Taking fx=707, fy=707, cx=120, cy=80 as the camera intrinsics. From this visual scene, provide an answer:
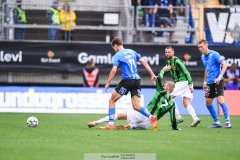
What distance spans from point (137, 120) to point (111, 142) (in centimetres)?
372

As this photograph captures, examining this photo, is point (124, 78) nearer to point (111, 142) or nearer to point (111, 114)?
point (111, 114)

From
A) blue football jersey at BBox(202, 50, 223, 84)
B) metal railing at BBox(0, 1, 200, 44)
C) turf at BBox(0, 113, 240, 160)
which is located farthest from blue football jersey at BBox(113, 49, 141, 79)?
metal railing at BBox(0, 1, 200, 44)

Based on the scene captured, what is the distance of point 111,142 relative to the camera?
44.2 ft

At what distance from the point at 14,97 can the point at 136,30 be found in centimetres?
633

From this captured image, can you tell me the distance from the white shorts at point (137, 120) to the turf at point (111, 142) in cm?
51

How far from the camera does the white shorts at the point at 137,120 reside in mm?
17109

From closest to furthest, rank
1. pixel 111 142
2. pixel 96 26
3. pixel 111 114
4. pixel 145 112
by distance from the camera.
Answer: pixel 111 142 → pixel 145 112 → pixel 111 114 → pixel 96 26

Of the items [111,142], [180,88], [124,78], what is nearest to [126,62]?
[124,78]

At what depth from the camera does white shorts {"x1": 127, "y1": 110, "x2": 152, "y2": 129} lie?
17.1m

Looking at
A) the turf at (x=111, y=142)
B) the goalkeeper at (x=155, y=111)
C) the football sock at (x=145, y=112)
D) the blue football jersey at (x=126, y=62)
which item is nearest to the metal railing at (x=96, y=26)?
the turf at (x=111, y=142)

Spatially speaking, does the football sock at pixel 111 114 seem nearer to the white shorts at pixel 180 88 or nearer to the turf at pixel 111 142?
the turf at pixel 111 142

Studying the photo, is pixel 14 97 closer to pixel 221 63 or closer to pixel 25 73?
pixel 25 73

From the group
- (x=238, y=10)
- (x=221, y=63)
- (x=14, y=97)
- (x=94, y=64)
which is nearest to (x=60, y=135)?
(x=221, y=63)

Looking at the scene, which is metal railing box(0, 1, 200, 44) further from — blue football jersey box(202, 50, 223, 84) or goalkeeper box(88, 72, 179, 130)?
goalkeeper box(88, 72, 179, 130)
